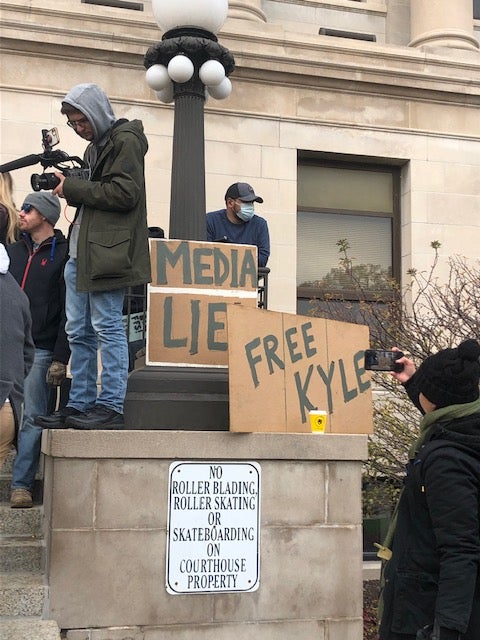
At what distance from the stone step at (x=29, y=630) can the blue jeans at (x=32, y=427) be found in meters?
1.29

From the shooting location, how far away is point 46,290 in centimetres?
622

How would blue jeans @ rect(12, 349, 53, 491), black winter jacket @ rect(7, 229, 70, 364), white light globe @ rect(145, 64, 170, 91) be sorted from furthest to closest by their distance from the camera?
1. white light globe @ rect(145, 64, 170, 91)
2. black winter jacket @ rect(7, 229, 70, 364)
3. blue jeans @ rect(12, 349, 53, 491)

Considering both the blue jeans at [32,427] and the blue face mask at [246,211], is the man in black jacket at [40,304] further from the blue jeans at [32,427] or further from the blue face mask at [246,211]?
the blue face mask at [246,211]

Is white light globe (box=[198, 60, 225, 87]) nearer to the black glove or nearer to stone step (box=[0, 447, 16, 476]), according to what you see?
stone step (box=[0, 447, 16, 476])

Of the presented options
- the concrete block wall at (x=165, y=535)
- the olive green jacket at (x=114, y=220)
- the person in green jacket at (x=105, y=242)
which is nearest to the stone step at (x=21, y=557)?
the concrete block wall at (x=165, y=535)

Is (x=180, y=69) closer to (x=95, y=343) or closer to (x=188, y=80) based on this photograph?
(x=188, y=80)

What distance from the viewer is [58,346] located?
608 centimetres

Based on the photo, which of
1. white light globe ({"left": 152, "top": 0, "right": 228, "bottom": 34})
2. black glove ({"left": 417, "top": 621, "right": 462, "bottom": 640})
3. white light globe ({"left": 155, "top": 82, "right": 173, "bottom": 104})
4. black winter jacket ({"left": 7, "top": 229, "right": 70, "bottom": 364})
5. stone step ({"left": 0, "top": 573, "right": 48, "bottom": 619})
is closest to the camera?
black glove ({"left": 417, "top": 621, "right": 462, "bottom": 640})

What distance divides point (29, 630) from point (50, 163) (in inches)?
124

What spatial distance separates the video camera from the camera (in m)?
5.61

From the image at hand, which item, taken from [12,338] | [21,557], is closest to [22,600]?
[21,557]

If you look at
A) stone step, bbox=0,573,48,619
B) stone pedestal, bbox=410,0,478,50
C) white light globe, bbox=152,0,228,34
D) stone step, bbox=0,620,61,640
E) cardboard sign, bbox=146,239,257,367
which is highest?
stone pedestal, bbox=410,0,478,50

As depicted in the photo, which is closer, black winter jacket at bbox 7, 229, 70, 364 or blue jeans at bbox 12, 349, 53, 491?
blue jeans at bbox 12, 349, 53, 491

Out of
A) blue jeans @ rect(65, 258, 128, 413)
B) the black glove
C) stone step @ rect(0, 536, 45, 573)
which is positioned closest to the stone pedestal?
blue jeans @ rect(65, 258, 128, 413)
